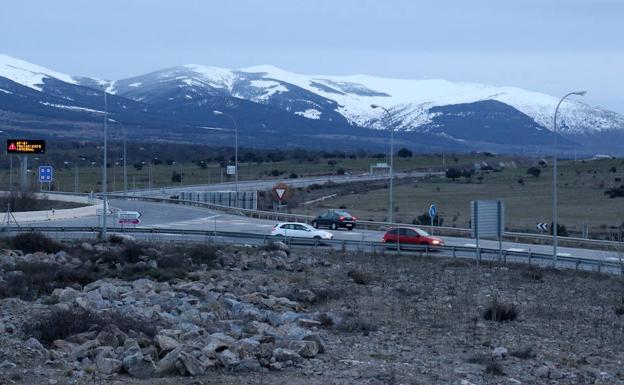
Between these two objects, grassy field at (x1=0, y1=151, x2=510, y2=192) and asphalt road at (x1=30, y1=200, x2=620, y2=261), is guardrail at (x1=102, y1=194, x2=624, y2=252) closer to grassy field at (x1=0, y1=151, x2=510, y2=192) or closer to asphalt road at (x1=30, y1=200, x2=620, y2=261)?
asphalt road at (x1=30, y1=200, x2=620, y2=261)

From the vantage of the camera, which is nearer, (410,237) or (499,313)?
(499,313)

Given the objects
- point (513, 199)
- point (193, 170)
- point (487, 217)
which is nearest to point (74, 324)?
point (487, 217)

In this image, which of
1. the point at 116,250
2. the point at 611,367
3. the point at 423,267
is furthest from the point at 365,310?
the point at 116,250

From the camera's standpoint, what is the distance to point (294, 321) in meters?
24.8

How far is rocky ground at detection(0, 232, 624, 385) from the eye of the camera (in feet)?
62.6

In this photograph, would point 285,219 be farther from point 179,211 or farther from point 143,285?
point 143,285

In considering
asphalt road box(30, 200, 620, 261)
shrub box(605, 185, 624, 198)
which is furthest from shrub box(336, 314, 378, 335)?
shrub box(605, 185, 624, 198)

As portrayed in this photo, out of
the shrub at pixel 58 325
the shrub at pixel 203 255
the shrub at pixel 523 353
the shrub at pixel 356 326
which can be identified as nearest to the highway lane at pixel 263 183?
the shrub at pixel 203 255

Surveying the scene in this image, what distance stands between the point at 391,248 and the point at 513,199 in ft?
149

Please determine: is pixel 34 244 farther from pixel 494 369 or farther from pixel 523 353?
pixel 494 369

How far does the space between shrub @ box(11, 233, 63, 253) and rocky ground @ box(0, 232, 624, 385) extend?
1521 millimetres

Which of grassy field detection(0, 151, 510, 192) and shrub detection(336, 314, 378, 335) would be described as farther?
grassy field detection(0, 151, 510, 192)

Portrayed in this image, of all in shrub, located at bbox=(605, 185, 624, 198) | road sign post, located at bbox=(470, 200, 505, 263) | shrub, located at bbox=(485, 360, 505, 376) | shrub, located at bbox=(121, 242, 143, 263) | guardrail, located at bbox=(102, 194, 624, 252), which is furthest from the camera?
shrub, located at bbox=(605, 185, 624, 198)

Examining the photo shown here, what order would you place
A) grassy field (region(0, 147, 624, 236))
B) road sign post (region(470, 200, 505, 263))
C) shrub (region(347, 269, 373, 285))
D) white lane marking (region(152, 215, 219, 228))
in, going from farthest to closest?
grassy field (region(0, 147, 624, 236)), white lane marking (region(152, 215, 219, 228)), road sign post (region(470, 200, 505, 263)), shrub (region(347, 269, 373, 285))
